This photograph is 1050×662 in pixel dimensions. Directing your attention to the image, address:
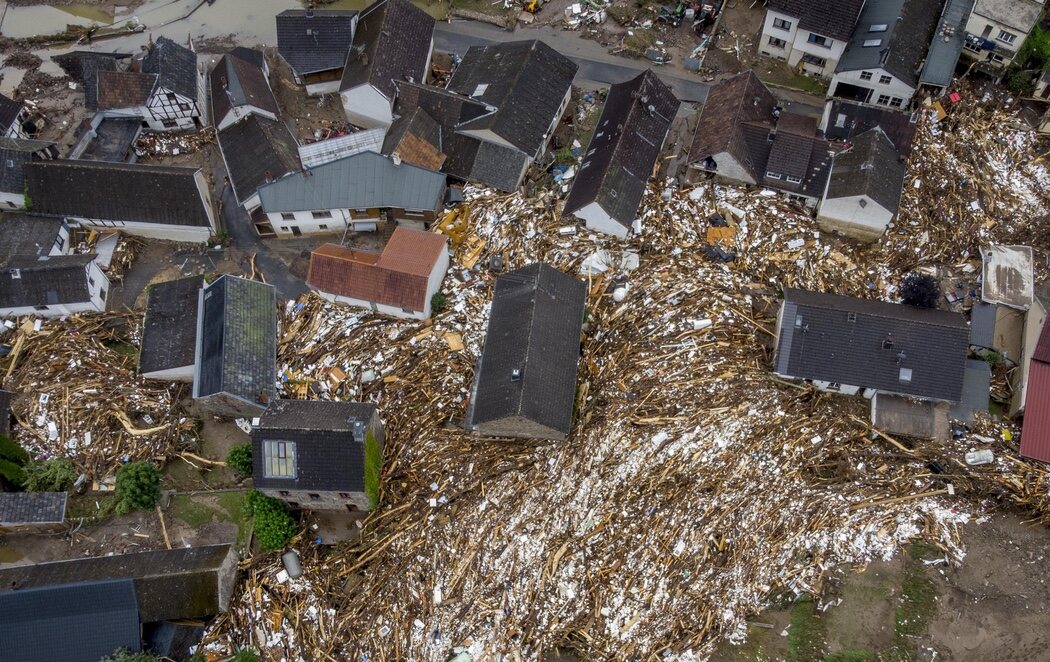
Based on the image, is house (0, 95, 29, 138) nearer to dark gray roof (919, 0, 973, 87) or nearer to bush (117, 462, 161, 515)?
bush (117, 462, 161, 515)

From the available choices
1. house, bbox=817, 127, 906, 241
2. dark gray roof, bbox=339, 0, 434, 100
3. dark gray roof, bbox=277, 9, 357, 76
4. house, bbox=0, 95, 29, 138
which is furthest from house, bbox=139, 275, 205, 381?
house, bbox=817, 127, 906, 241

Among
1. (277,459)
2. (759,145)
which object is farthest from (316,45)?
(277,459)

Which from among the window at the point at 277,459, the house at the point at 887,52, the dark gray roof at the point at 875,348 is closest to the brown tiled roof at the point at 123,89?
the window at the point at 277,459

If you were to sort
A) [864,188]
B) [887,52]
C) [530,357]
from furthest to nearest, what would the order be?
1. [887,52]
2. [864,188]
3. [530,357]

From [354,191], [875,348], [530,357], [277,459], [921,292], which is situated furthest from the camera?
[354,191]

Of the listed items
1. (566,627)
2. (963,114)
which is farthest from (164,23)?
(963,114)

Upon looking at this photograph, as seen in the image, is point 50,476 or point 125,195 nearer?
point 50,476

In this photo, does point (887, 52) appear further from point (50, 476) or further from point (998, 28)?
point (50, 476)

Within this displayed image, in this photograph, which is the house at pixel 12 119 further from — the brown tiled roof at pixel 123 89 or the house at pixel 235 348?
the house at pixel 235 348
